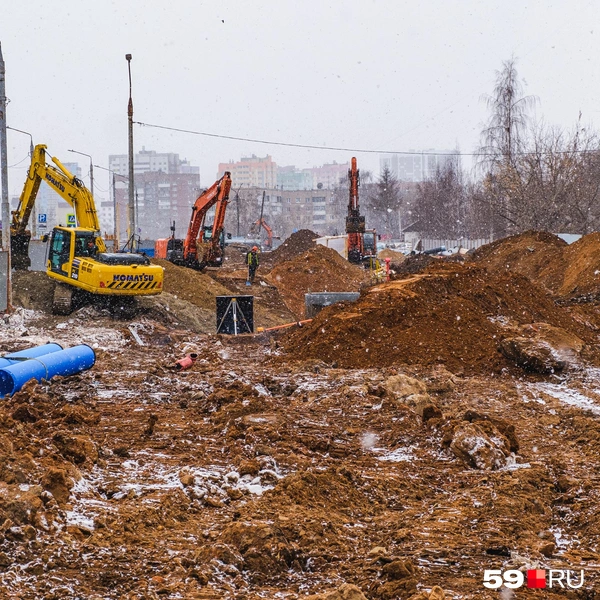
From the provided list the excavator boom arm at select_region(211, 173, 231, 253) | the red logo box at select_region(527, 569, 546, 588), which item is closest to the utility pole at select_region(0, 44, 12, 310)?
the excavator boom arm at select_region(211, 173, 231, 253)

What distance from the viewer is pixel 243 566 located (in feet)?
15.7

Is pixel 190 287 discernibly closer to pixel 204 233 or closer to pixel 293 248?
pixel 204 233

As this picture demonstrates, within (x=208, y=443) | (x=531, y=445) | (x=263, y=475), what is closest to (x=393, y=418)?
(x=531, y=445)

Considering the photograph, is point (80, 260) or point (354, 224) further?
point (354, 224)

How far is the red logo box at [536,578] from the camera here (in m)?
4.58

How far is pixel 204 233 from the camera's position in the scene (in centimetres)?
3094

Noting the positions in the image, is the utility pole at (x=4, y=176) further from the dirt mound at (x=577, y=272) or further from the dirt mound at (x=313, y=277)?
the dirt mound at (x=577, y=272)

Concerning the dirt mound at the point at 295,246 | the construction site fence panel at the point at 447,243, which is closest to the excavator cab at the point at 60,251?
the dirt mound at the point at 295,246

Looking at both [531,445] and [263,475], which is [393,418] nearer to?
[531,445]

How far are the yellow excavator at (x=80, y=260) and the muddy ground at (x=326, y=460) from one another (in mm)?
3166

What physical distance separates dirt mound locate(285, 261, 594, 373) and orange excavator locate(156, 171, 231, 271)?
1169 centimetres

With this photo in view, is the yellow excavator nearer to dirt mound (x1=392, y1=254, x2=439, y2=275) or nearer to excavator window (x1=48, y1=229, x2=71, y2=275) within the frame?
excavator window (x1=48, y1=229, x2=71, y2=275)

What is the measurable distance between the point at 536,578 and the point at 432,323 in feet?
32.2

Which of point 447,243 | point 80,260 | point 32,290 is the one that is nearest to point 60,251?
point 80,260
